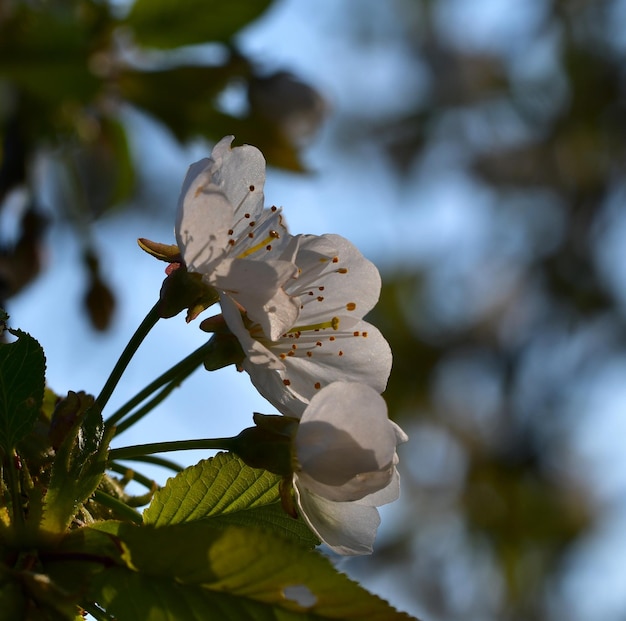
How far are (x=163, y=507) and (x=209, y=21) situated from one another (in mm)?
1149

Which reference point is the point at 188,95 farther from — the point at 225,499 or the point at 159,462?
the point at 225,499

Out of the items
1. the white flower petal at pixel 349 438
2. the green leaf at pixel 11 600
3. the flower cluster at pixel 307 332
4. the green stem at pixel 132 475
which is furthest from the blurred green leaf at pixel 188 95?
the green leaf at pixel 11 600

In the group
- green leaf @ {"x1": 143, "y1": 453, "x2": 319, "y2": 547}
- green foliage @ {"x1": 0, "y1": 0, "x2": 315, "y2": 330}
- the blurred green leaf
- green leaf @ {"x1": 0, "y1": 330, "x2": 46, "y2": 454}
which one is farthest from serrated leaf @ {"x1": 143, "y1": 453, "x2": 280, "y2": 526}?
the blurred green leaf

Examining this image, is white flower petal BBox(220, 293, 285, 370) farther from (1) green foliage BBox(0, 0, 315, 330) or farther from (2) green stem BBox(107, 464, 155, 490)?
(1) green foliage BBox(0, 0, 315, 330)

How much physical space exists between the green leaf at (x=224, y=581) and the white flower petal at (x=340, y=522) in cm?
14

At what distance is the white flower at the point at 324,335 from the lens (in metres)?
0.66

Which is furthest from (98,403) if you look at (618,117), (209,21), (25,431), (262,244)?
(618,117)

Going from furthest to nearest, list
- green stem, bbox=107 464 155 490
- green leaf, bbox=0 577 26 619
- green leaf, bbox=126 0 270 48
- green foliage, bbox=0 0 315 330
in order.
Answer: green leaf, bbox=126 0 270 48, green foliage, bbox=0 0 315 330, green stem, bbox=107 464 155 490, green leaf, bbox=0 577 26 619

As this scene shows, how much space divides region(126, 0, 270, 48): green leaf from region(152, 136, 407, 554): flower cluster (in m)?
0.89

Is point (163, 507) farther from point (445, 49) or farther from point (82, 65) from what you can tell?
point (445, 49)

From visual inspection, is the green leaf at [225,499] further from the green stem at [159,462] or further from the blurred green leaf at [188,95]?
the blurred green leaf at [188,95]

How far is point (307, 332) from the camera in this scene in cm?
75

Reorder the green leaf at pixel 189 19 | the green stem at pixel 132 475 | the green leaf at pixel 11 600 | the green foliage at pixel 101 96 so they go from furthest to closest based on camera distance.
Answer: the green leaf at pixel 189 19, the green foliage at pixel 101 96, the green stem at pixel 132 475, the green leaf at pixel 11 600

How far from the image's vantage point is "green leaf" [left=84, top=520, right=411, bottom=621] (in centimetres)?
49
